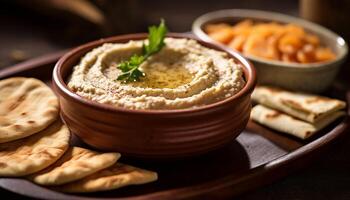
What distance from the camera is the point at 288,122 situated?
331 cm

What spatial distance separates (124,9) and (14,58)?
1228 mm

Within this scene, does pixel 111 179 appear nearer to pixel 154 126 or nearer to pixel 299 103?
pixel 154 126

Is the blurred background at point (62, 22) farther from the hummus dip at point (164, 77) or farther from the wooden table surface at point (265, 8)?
the hummus dip at point (164, 77)

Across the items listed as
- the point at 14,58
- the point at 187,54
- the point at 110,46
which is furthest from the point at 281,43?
the point at 14,58

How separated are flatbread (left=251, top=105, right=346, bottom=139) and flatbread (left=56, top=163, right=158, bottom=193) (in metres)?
0.99

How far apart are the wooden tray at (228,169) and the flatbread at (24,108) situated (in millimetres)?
236

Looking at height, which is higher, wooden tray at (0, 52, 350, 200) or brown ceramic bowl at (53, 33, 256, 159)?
brown ceramic bowl at (53, 33, 256, 159)

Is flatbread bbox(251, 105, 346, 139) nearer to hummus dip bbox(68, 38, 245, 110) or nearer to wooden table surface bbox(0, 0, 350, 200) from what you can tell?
wooden table surface bbox(0, 0, 350, 200)

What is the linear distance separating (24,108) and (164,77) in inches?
33.2

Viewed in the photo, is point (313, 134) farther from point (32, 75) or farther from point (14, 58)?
point (14, 58)

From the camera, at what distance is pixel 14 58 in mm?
4945

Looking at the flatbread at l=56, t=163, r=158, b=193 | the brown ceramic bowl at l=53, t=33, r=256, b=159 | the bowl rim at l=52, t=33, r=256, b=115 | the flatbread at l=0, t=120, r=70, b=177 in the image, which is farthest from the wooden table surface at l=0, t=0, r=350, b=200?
the bowl rim at l=52, t=33, r=256, b=115

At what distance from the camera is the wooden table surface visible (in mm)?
2965

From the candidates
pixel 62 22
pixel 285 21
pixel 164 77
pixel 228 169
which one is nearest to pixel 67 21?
pixel 62 22
